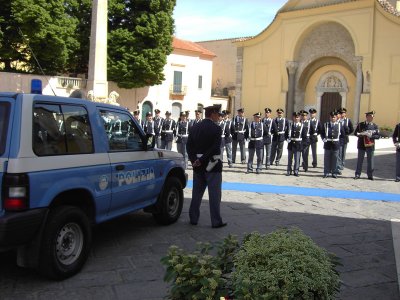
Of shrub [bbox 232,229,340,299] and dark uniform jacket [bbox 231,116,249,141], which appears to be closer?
shrub [bbox 232,229,340,299]

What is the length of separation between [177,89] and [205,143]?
39536mm

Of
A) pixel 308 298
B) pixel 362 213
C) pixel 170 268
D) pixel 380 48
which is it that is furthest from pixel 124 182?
pixel 380 48

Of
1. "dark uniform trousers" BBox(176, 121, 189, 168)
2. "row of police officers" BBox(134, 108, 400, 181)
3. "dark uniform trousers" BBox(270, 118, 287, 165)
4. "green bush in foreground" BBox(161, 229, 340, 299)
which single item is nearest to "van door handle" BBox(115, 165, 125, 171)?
"green bush in foreground" BBox(161, 229, 340, 299)

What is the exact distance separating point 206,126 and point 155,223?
1.78 metres

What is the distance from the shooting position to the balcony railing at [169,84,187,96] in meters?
45.2

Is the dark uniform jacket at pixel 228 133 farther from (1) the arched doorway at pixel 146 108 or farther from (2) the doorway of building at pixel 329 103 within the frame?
(1) the arched doorway at pixel 146 108

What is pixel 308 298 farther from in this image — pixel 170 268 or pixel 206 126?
pixel 206 126

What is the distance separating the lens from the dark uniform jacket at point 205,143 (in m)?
7.00

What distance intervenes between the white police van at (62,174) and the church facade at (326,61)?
27.9 meters

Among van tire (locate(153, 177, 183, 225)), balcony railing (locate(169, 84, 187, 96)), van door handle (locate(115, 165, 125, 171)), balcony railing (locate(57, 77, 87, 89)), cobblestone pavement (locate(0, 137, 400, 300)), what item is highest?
balcony railing (locate(169, 84, 187, 96))

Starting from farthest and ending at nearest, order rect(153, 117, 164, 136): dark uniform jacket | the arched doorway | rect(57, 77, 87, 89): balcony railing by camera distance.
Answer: the arched doorway, rect(57, 77, 87, 89): balcony railing, rect(153, 117, 164, 136): dark uniform jacket

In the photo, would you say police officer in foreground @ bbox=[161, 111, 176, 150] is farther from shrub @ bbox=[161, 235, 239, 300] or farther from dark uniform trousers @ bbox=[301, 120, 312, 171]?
shrub @ bbox=[161, 235, 239, 300]

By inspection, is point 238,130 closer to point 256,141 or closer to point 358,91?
point 256,141

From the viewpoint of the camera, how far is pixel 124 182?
5.71 m
